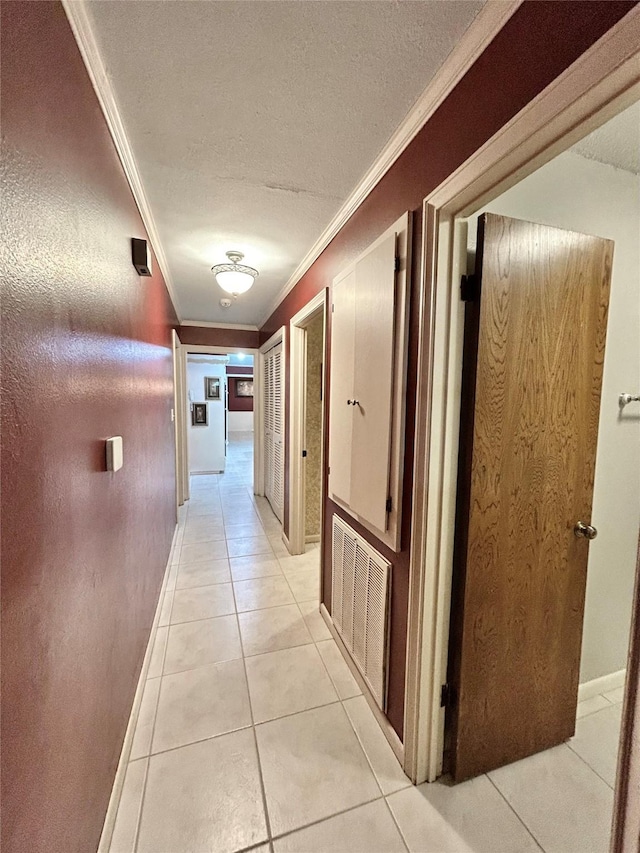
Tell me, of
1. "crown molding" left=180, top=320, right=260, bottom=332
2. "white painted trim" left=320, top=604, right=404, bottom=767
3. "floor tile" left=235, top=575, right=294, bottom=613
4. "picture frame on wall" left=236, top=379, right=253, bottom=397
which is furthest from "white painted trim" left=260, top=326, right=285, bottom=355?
"picture frame on wall" left=236, top=379, right=253, bottom=397

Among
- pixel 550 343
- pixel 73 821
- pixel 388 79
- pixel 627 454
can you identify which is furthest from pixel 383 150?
pixel 73 821

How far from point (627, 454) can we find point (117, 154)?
248 cm

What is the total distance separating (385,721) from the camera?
4.80ft

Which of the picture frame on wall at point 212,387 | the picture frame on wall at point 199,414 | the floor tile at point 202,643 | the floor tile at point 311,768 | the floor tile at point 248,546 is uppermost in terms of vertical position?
the picture frame on wall at point 212,387

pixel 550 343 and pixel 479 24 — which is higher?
pixel 479 24

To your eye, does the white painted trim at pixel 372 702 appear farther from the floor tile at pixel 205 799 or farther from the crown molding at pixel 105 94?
the crown molding at pixel 105 94

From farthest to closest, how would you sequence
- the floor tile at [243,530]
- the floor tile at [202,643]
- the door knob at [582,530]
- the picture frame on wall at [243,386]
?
the picture frame on wall at [243,386], the floor tile at [243,530], the floor tile at [202,643], the door knob at [582,530]

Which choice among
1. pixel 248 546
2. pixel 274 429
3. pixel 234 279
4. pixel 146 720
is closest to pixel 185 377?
pixel 274 429

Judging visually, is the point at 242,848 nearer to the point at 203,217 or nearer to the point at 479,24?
the point at 479,24

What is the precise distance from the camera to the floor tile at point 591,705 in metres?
1.56

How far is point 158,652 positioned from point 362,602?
4.00 ft

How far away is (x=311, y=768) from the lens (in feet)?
4.32

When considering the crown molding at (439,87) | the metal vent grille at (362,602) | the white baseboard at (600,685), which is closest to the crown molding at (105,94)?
the crown molding at (439,87)

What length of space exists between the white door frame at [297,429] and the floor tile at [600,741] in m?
2.04
